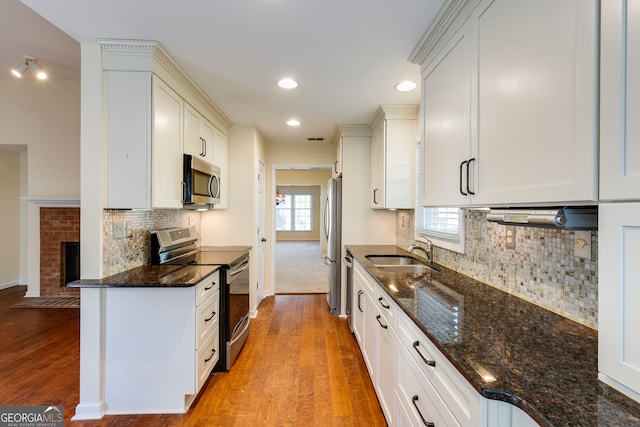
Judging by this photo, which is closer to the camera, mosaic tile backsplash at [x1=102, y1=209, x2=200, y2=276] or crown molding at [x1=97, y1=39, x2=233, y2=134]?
crown molding at [x1=97, y1=39, x2=233, y2=134]

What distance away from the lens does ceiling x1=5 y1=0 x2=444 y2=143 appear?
1.58m

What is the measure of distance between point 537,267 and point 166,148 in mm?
2360

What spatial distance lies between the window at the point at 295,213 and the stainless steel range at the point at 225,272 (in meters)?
9.37

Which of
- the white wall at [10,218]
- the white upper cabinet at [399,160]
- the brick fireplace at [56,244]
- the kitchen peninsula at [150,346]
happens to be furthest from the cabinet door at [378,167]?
the white wall at [10,218]

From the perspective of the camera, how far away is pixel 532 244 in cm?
143

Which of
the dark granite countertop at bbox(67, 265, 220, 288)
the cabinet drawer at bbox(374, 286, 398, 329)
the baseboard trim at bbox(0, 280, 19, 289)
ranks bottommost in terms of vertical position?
the baseboard trim at bbox(0, 280, 19, 289)

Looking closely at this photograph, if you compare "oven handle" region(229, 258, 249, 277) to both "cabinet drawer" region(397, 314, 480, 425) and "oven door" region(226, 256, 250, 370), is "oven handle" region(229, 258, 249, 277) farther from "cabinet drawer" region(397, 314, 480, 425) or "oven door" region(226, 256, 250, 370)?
"cabinet drawer" region(397, 314, 480, 425)

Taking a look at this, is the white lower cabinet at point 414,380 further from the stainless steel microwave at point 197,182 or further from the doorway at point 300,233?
the doorway at point 300,233

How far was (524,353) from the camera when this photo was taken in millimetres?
961

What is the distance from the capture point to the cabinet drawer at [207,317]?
2.04 metres

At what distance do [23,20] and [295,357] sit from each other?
3.41 meters

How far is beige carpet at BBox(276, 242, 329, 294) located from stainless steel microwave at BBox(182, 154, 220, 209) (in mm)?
2524

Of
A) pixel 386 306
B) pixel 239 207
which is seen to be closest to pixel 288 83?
pixel 239 207

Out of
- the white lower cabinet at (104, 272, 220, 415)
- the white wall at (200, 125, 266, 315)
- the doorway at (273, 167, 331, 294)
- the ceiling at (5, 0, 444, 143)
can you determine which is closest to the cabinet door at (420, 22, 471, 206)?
the ceiling at (5, 0, 444, 143)
